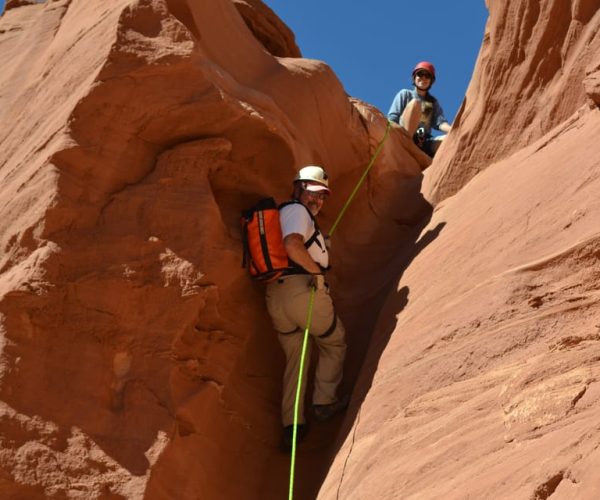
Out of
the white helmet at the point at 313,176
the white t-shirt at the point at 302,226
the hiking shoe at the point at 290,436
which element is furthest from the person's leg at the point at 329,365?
the white helmet at the point at 313,176

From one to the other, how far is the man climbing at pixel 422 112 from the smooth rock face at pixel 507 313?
2853 mm

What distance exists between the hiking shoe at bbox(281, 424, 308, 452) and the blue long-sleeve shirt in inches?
204

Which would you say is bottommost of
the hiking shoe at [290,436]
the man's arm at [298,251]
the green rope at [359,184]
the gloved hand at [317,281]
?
the hiking shoe at [290,436]

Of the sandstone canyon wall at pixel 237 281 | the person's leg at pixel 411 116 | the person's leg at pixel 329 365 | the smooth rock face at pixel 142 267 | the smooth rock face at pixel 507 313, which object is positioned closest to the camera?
the smooth rock face at pixel 507 313

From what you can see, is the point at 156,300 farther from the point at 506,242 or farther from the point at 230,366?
the point at 506,242

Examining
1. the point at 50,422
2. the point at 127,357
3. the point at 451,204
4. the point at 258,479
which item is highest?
the point at 451,204

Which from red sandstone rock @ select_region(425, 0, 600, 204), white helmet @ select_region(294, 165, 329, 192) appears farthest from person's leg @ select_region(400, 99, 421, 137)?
white helmet @ select_region(294, 165, 329, 192)

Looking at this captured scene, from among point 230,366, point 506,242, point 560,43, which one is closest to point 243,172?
point 230,366

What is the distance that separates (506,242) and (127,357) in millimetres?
2758

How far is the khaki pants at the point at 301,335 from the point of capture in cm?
730

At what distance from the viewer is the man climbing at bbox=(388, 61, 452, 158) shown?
37.4ft

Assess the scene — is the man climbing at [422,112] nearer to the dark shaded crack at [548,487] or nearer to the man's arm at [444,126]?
the man's arm at [444,126]

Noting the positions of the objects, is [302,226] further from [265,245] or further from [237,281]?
[237,281]

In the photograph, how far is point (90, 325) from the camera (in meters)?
6.65
